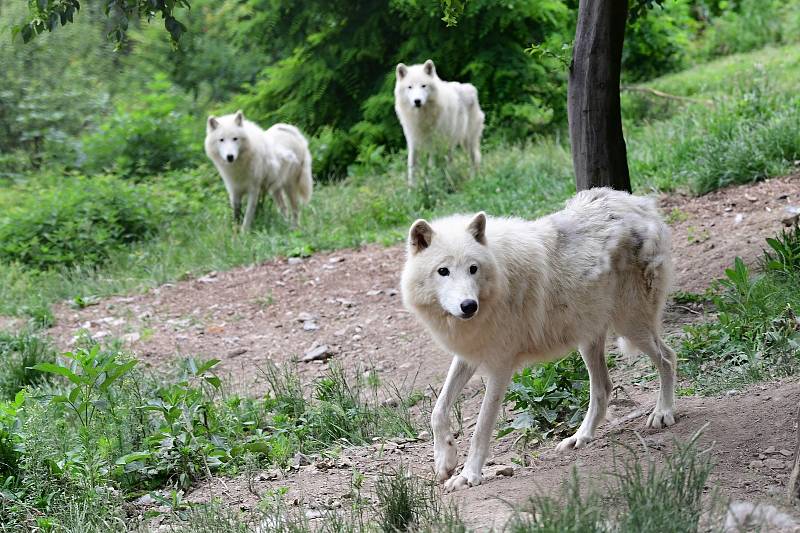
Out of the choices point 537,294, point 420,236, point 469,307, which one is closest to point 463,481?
point 469,307

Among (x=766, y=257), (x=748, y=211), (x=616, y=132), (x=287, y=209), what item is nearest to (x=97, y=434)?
(x=616, y=132)

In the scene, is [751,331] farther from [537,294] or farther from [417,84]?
[417,84]

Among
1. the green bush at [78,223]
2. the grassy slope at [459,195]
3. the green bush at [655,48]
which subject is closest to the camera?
the grassy slope at [459,195]

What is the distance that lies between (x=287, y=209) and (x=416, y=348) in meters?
6.26

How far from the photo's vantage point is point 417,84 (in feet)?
43.3

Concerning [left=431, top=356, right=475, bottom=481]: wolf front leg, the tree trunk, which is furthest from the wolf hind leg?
the tree trunk

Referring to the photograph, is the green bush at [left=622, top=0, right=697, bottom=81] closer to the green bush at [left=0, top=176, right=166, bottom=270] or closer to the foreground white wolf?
the green bush at [left=0, top=176, right=166, bottom=270]

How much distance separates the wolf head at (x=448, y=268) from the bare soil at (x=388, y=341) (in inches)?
36.9

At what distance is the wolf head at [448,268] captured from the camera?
174 inches

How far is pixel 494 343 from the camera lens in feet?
15.2

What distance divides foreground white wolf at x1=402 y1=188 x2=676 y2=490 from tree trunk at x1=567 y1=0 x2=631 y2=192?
1201mm

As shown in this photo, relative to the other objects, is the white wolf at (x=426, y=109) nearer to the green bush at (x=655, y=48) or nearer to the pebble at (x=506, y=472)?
the green bush at (x=655, y=48)

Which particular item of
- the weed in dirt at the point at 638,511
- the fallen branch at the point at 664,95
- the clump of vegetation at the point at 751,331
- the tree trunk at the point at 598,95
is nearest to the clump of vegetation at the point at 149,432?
the clump of vegetation at the point at 751,331

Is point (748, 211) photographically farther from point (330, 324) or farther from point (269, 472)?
point (269, 472)
